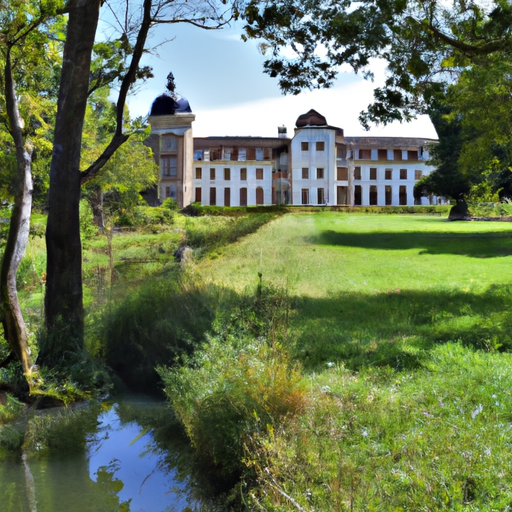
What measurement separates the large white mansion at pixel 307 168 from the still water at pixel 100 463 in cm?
4554

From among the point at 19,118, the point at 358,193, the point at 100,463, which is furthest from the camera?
Answer: the point at 358,193

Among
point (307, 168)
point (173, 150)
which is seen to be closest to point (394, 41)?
point (173, 150)

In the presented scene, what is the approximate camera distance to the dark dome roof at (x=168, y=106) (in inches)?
2007

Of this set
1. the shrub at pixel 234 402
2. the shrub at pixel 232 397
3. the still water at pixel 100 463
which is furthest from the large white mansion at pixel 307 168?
the shrub at pixel 234 402

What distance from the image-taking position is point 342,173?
5944 centimetres

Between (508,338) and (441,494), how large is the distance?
16.8 feet

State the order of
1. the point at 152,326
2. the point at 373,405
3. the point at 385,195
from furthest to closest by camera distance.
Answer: the point at 385,195, the point at 152,326, the point at 373,405

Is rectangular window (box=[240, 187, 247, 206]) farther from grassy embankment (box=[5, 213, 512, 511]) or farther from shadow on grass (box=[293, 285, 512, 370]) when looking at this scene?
shadow on grass (box=[293, 285, 512, 370])

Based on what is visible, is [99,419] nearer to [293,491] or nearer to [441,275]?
[293,491]

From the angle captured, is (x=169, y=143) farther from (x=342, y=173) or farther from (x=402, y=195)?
(x=402, y=195)

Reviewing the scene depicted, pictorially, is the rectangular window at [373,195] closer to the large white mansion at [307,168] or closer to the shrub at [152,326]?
the large white mansion at [307,168]

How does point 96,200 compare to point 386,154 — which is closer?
point 96,200

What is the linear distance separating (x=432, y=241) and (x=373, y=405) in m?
21.6

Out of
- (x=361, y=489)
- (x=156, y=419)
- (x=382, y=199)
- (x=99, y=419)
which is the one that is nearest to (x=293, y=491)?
(x=361, y=489)
